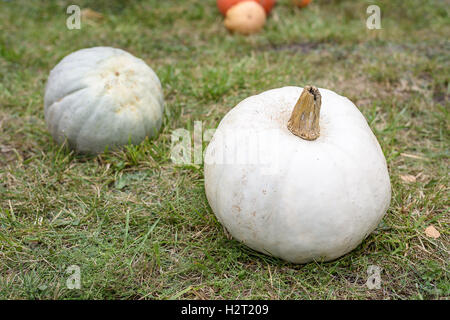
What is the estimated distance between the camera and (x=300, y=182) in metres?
1.97

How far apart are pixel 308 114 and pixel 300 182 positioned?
33 centimetres

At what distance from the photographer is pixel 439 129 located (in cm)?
327

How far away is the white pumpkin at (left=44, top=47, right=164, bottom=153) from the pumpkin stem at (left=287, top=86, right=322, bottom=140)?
3.79 ft

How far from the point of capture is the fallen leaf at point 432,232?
237 centimetres

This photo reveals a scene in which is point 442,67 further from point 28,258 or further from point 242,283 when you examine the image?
point 28,258

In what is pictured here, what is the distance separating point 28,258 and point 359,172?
1.68 m
